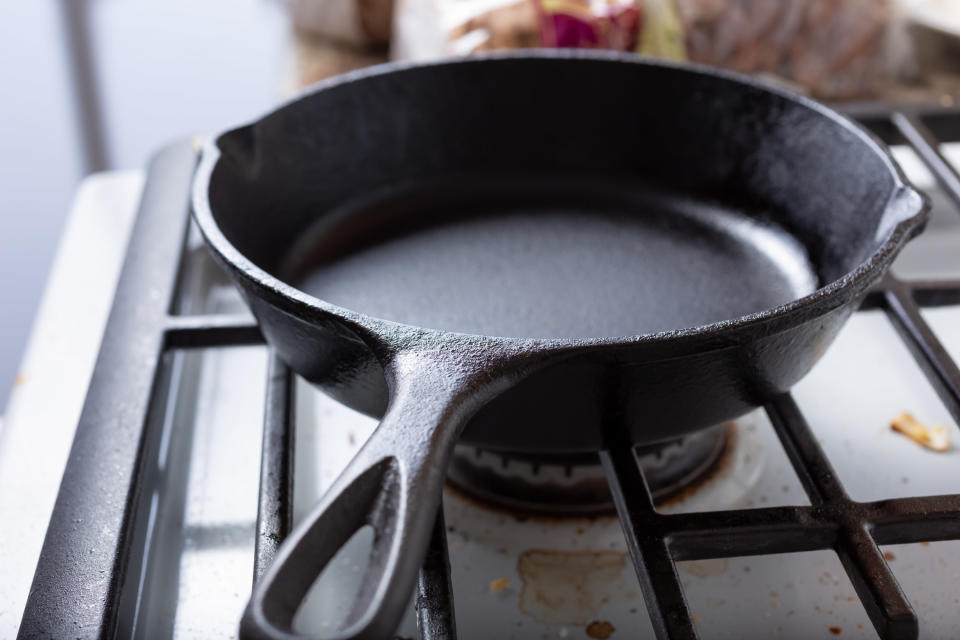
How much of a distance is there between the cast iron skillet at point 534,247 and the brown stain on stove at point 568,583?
0.27ft

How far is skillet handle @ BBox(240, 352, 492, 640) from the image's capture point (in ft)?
0.82

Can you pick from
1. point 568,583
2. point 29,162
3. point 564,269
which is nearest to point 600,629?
point 568,583

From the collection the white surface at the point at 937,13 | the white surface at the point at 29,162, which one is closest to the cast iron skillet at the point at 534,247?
the white surface at the point at 29,162

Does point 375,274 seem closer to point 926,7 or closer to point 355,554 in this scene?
point 355,554

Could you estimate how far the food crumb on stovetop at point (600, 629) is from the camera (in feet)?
1.31

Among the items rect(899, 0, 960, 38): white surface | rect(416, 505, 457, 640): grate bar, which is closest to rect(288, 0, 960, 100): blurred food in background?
rect(899, 0, 960, 38): white surface

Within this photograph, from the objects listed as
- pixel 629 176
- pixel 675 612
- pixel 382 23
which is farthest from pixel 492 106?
pixel 382 23

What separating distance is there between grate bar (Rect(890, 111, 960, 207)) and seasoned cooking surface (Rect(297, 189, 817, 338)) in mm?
107

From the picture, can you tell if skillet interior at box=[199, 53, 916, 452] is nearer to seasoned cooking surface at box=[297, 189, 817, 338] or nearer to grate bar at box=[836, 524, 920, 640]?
seasoned cooking surface at box=[297, 189, 817, 338]

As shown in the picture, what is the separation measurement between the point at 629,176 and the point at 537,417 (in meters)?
0.36

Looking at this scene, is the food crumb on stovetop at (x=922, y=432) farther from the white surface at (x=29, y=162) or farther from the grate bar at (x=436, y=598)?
the white surface at (x=29, y=162)

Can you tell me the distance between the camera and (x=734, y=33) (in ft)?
3.66

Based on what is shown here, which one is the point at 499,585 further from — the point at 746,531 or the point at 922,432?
the point at 922,432

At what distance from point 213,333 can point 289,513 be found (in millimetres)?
146
